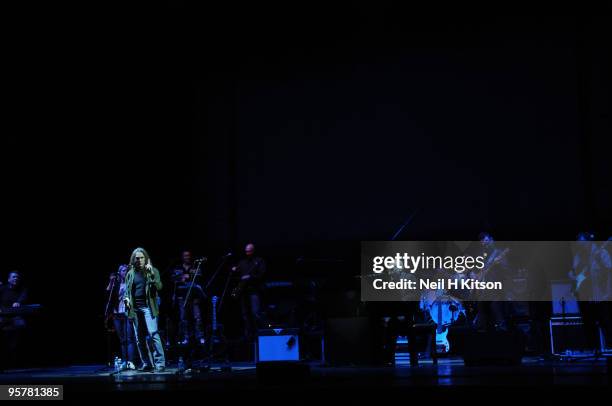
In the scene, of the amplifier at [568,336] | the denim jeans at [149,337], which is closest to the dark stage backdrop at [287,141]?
the amplifier at [568,336]

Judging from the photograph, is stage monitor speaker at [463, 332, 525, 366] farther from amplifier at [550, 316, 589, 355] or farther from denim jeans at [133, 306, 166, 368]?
denim jeans at [133, 306, 166, 368]

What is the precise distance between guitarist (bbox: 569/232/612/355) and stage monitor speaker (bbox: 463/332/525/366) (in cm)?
125

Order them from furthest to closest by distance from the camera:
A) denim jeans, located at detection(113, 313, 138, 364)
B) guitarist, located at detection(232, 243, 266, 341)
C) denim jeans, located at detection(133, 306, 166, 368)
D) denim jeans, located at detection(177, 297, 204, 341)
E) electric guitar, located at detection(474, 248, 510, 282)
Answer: guitarist, located at detection(232, 243, 266, 341), electric guitar, located at detection(474, 248, 510, 282), denim jeans, located at detection(177, 297, 204, 341), denim jeans, located at detection(113, 313, 138, 364), denim jeans, located at detection(133, 306, 166, 368)

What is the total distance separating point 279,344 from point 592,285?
4403mm

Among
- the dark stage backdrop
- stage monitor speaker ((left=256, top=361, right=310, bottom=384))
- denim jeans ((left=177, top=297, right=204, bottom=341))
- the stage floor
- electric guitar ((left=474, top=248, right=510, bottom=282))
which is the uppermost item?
the dark stage backdrop

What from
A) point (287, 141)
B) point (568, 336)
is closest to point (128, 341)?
point (287, 141)

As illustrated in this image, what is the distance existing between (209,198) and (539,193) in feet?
20.1

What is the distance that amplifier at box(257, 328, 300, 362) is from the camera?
34.6 feet

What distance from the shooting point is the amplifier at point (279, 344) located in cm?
1055

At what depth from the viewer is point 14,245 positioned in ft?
41.5

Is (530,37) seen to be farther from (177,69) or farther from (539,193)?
(177,69)

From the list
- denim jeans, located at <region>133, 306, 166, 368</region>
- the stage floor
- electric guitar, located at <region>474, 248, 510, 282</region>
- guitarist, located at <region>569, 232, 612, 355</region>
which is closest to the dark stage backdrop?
electric guitar, located at <region>474, 248, 510, 282</region>

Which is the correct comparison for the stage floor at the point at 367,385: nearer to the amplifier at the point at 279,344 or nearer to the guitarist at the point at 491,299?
the amplifier at the point at 279,344

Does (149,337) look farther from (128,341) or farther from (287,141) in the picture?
(287,141)
